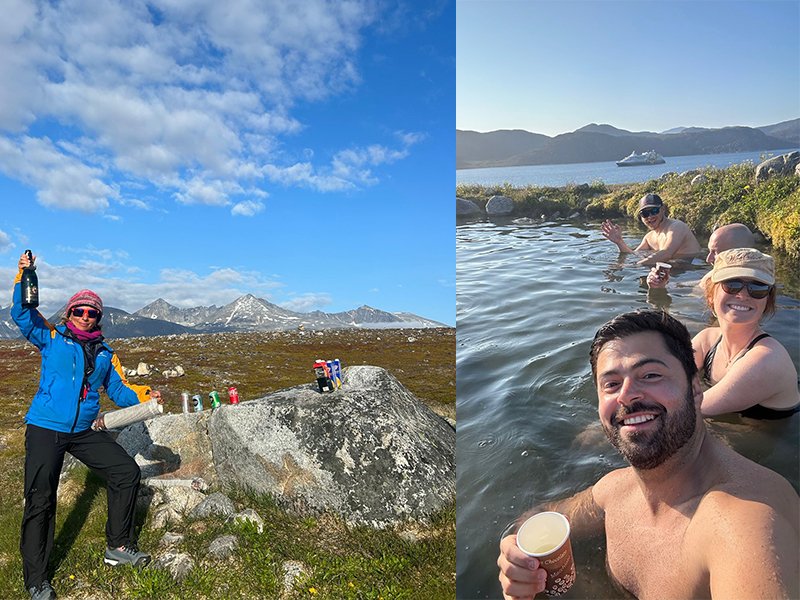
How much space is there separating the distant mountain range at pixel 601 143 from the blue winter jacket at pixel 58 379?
5019 mm

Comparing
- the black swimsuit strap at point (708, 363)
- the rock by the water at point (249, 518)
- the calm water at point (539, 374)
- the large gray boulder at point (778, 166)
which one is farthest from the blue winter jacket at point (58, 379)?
the large gray boulder at point (778, 166)

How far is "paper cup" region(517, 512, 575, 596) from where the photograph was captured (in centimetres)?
264

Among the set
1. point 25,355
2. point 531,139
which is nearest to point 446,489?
point 531,139

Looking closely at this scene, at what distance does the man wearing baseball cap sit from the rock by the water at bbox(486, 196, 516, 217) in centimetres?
128

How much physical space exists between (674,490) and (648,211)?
1719mm

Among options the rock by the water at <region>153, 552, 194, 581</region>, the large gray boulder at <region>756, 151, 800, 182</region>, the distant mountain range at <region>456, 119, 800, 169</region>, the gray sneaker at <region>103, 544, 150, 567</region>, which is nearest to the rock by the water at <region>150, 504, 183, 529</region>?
the gray sneaker at <region>103, 544, 150, 567</region>

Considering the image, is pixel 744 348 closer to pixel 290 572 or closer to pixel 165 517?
pixel 290 572

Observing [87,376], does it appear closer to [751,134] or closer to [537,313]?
[537,313]

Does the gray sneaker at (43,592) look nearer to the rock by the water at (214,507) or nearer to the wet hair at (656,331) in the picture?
the rock by the water at (214,507)

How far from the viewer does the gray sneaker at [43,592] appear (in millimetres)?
5266

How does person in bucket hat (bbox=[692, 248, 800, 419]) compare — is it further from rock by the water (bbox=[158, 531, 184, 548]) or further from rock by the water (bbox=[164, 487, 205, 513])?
rock by the water (bbox=[164, 487, 205, 513])

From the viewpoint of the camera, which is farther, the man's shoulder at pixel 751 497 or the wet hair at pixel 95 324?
the wet hair at pixel 95 324

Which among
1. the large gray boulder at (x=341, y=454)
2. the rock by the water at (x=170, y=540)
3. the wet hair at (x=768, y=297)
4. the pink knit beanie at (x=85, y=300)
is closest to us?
the wet hair at (x=768, y=297)

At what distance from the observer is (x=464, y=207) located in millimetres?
4508
